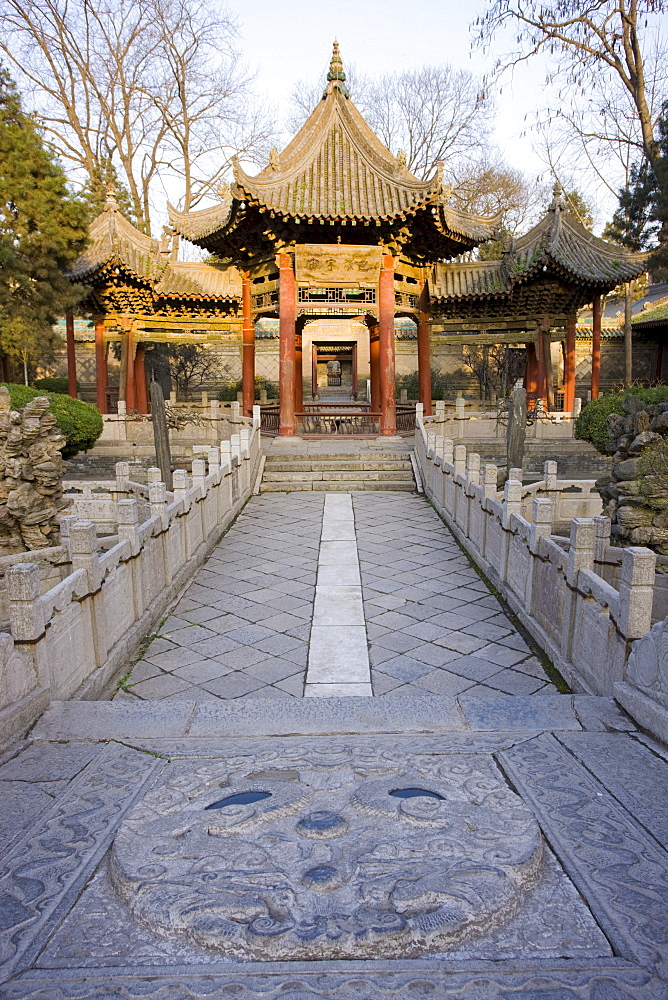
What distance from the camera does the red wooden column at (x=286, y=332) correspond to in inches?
503

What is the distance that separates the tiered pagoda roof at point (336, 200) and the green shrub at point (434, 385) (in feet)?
26.1

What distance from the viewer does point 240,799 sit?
240 cm

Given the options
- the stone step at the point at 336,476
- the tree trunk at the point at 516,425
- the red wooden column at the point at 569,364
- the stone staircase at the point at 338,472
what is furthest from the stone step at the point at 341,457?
the red wooden column at the point at 569,364

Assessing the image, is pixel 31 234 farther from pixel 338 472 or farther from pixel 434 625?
pixel 434 625

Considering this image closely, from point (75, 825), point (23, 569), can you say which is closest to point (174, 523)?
point (23, 569)

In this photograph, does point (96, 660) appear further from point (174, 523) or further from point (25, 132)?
point (25, 132)

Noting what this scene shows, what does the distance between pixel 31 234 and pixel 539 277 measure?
10823 millimetres

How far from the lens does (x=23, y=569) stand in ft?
9.77

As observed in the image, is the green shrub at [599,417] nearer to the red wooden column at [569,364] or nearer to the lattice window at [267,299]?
the red wooden column at [569,364]

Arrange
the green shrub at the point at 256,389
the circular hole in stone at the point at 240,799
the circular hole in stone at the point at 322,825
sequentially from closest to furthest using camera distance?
the circular hole in stone at the point at 322,825
the circular hole in stone at the point at 240,799
the green shrub at the point at 256,389

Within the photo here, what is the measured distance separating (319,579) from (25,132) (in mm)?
12494

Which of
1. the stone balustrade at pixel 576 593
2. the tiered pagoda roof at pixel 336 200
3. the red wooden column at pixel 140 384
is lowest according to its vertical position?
the stone balustrade at pixel 576 593

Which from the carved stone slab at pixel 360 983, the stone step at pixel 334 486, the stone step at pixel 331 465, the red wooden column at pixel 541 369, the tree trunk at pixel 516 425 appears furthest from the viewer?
the red wooden column at pixel 541 369

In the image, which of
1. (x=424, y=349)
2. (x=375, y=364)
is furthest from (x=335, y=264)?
(x=375, y=364)
